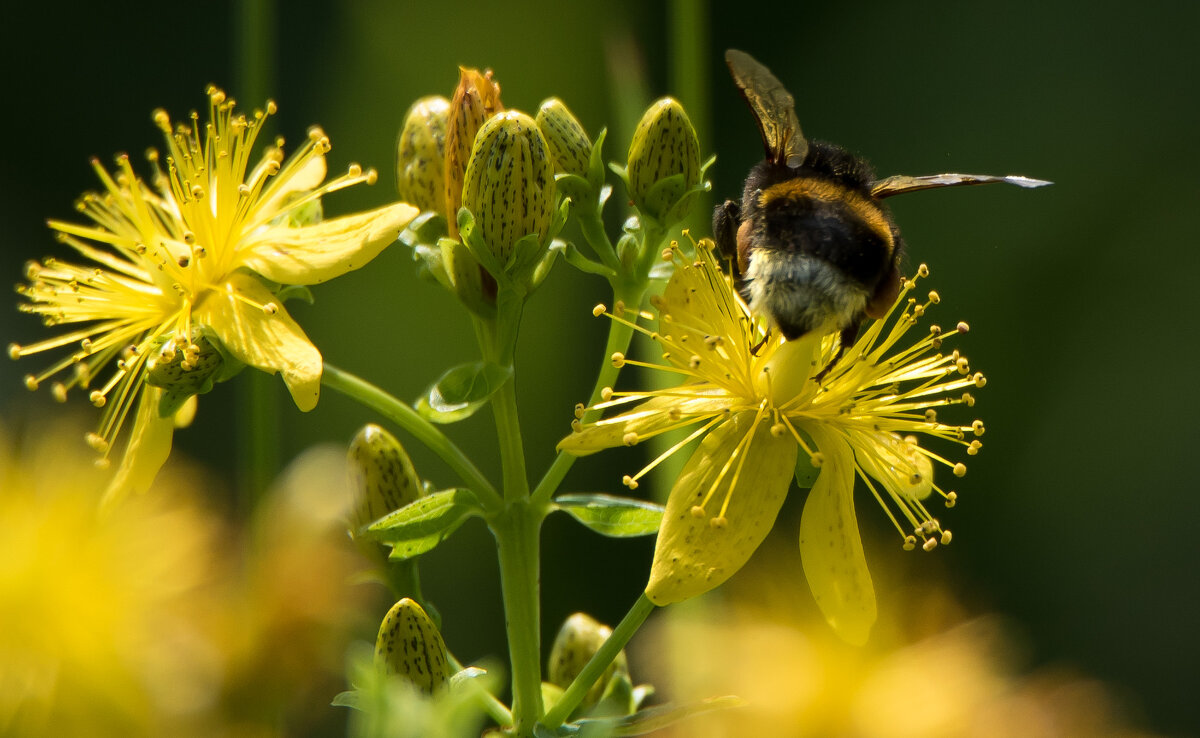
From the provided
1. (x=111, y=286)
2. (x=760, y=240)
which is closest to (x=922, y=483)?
(x=760, y=240)

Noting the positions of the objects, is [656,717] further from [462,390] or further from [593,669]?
[462,390]

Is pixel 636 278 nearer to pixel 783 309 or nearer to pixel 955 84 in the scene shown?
pixel 783 309

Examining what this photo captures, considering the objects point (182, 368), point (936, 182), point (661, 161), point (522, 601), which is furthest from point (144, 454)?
point (936, 182)

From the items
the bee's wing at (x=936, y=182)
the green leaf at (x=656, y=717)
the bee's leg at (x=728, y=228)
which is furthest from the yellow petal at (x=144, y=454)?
the bee's wing at (x=936, y=182)

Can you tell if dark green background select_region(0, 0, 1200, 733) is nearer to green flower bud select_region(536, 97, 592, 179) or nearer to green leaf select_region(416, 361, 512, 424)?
green flower bud select_region(536, 97, 592, 179)

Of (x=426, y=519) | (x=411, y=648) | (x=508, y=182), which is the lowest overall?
(x=411, y=648)
